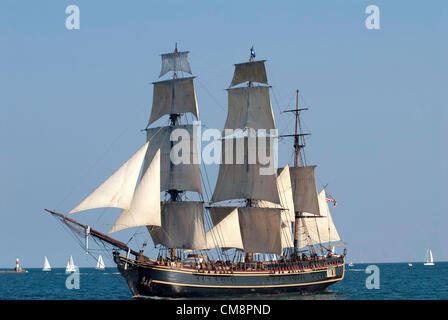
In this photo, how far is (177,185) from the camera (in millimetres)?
66500

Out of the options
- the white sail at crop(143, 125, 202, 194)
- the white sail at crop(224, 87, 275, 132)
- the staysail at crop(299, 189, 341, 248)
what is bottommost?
the staysail at crop(299, 189, 341, 248)

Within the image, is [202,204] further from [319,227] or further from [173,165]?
[319,227]

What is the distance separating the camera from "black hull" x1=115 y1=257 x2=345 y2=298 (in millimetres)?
62156

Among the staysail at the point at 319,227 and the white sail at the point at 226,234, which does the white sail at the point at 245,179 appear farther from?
the staysail at the point at 319,227

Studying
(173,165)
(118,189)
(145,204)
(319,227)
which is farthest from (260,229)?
(118,189)

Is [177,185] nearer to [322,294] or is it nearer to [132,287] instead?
[132,287]

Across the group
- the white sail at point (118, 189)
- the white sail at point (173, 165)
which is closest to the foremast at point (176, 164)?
the white sail at point (173, 165)

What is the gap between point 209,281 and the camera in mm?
65062

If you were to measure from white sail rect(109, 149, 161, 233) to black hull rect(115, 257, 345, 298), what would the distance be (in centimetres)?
389

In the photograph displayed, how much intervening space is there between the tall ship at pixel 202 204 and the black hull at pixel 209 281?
0.27 feet

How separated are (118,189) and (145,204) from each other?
325 cm

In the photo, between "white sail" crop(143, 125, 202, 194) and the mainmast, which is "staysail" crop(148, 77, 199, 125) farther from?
the mainmast

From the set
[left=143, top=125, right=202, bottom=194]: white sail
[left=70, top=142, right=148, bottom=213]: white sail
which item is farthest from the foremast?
Result: [left=70, top=142, right=148, bottom=213]: white sail
